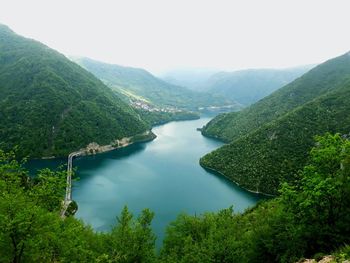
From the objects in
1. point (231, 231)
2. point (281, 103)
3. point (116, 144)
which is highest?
point (281, 103)

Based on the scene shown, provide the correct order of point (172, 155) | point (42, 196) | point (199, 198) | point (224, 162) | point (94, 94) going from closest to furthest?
point (42, 196), point (199, 198), point (224, 162), point (172, 155), point (94, 94)

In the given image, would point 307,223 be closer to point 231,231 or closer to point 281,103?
point 231,231

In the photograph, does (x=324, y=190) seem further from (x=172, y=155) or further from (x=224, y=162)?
(x=172, y=155)

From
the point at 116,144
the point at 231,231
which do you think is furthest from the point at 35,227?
the point at 116,144

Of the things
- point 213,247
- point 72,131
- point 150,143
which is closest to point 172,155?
point 150,143

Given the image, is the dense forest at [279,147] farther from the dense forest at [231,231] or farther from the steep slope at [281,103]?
the dense forest at [231,231]

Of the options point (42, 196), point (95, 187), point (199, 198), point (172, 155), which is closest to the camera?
point (42, 196)

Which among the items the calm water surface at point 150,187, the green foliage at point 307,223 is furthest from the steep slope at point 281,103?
the green foliage at point 307,223
